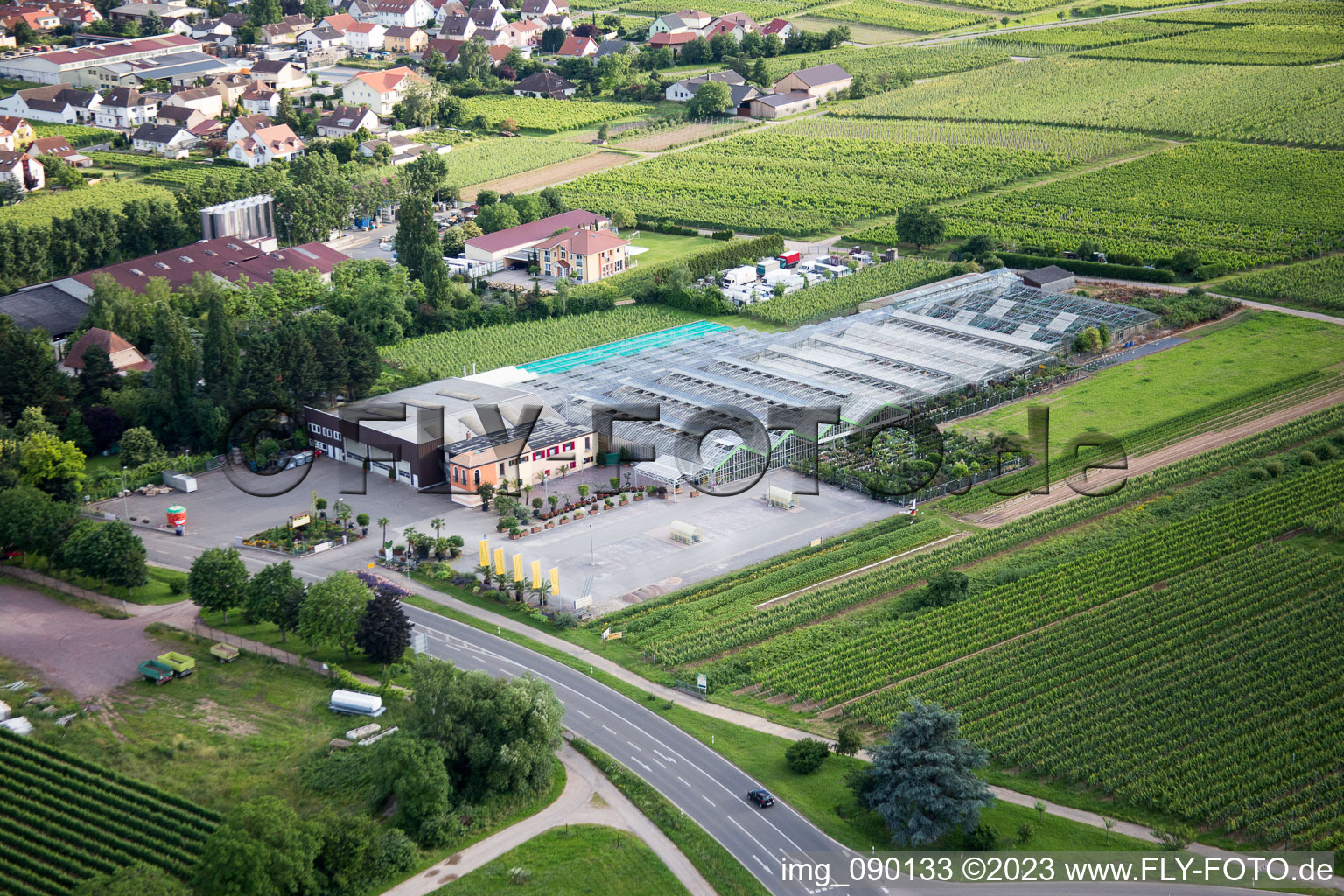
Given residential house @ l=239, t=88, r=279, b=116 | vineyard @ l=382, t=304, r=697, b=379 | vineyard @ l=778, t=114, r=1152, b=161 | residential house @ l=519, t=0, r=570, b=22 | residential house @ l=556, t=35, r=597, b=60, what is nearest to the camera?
vineyard @ l=382, t=304, r=697, b=379

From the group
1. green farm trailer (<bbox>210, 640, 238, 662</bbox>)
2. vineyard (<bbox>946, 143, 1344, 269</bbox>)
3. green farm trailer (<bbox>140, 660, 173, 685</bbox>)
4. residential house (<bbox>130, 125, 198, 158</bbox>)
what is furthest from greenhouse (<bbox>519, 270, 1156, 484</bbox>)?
residential house (<bbox>130, 125, 198, 158</bbox>)

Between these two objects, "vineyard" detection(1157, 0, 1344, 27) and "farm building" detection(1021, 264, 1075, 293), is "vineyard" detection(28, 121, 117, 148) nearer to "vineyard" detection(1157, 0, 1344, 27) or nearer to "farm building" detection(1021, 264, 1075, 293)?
"farm building" detection(1021, 264, 1075, 293)

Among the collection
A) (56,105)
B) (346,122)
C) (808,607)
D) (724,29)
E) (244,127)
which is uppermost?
(724,29)

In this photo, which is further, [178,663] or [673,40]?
[673,40]

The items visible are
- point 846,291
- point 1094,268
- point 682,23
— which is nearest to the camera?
point 846,291

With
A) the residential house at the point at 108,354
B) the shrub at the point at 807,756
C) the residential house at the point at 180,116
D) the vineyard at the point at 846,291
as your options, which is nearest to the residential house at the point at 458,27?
the residential house at the point at 180,116

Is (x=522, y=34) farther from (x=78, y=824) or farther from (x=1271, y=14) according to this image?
(x=78, y=824)

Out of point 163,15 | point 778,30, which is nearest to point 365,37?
point 163,15
